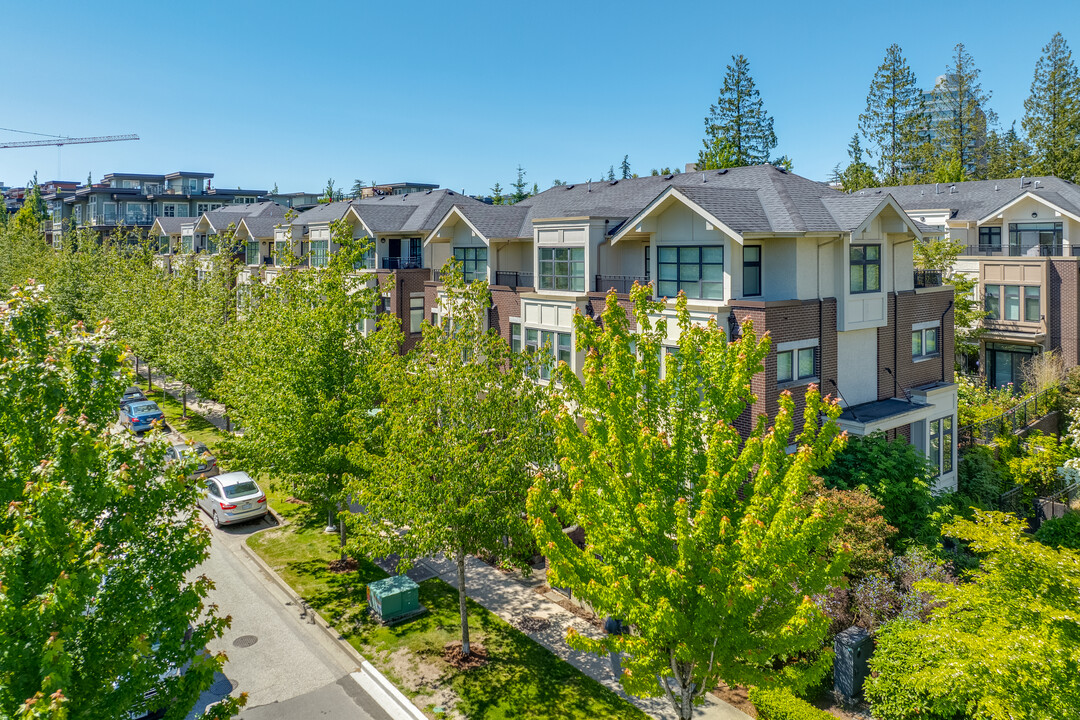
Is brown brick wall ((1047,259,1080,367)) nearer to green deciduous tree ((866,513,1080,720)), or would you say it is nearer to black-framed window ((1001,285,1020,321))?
black-framed window ((1001,285,1020,321))

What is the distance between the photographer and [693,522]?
11711 mm

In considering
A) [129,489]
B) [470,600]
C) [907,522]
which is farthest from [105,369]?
[907,522]

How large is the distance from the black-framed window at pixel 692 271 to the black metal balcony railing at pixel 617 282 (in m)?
1.38

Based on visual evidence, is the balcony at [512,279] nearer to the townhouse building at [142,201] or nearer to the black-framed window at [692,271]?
the black-framed window at [692,271]

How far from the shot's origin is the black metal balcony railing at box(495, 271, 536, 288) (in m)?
31.6

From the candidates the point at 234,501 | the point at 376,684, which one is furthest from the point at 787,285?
the point at 234,501

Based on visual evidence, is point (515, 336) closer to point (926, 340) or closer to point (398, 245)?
point (398, 245)

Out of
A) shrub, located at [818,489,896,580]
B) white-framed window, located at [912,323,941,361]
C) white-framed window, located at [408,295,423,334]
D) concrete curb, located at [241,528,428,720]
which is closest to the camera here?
concrete curb, located at [241,528,428,720]

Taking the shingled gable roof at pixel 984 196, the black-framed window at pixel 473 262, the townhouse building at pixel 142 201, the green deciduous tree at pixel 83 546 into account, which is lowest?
the green deciduous tree at pixel 83 546

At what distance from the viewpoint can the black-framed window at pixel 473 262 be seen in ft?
111

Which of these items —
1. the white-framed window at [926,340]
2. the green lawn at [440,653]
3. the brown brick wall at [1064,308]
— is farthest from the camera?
the brown brick wall at [1064,308]

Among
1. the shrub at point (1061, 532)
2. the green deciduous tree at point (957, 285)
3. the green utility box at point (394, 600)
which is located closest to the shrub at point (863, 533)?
the shrub at point (1061, 532)

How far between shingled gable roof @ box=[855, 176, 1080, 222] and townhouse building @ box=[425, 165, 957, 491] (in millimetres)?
18573

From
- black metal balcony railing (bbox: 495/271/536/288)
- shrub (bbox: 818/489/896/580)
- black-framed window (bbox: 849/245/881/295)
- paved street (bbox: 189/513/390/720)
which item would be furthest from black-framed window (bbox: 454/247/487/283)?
shrub (bbox: 818/489/896/580)
